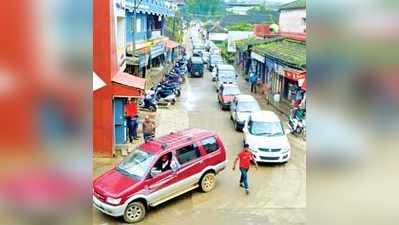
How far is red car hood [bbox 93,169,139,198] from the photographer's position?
Answer: 10070 millimetres

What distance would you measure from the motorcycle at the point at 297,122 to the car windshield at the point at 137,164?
7.64m

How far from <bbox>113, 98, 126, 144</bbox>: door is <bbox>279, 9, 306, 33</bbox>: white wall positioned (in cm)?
1465

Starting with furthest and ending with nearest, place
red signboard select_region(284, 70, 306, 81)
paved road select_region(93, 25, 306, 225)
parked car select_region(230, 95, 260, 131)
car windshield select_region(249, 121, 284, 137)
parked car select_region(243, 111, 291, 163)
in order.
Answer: parked car select_region(230, 95, 260, 131), red signboard select_region(284, 70, 306, 81), car windshield select_region(249, 121, 284, 137), parked car select_region(243, 111, 291, 163), paved road select_region(93, 25, 306, 225)

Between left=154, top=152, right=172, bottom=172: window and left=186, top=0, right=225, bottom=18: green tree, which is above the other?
left=186, top=0, right=225, bottom=18: green tree

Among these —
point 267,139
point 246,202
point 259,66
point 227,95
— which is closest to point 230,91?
point 227,95

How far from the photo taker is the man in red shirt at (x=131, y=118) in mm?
15648

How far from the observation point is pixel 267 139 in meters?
14.5

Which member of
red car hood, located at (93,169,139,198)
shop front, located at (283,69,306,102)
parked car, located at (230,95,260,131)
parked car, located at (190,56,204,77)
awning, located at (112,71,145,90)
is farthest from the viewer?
parked car, located at (190,56,204,77)

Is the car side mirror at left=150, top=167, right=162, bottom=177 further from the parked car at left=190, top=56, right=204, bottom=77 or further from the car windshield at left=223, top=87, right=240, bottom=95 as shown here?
the parked car at left=190, top=56, right=204, bottom=77

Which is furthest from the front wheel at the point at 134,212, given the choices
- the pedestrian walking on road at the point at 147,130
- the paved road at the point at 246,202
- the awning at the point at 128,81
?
the pedestrian walking on road at the point at 147,130

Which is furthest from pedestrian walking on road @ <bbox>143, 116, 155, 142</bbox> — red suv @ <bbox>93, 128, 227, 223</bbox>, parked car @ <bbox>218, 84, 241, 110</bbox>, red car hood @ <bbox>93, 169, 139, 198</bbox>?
parked car @ <bbox>218, 84, 241, 110</bbox>

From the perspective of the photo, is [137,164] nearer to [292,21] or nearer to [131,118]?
[131,118]

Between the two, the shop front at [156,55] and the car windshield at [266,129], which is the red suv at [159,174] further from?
the shop front at [156,55]

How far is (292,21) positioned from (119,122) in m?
19.9
